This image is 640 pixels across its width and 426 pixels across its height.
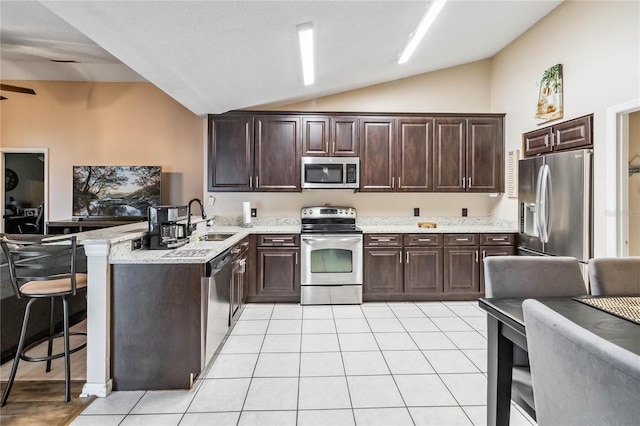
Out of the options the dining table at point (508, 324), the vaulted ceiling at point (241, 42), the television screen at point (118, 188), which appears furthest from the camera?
the television screen at point (118, 188)

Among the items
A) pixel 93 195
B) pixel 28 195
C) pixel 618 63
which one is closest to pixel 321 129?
pixel 618 63

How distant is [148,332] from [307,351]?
1254 mm

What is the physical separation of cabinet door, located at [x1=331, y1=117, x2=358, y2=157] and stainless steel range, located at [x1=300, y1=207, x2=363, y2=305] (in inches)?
42.8

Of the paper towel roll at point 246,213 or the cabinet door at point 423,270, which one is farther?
the paper towel roll at point 246,213

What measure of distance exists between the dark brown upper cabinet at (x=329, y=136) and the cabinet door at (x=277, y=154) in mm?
132

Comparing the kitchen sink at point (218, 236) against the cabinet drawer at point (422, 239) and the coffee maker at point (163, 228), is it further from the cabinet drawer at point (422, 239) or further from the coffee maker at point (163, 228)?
the cabinet drawer at point (422, 239)

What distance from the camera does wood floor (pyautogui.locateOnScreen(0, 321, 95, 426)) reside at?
6.18 feet

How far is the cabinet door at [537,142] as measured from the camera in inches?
138

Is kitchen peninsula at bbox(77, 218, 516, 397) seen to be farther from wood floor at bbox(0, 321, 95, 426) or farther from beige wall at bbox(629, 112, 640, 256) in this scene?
beige wall at bbox(629, 112, 640, 256)

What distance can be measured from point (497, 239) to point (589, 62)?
2048 millimetres

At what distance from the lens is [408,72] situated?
14.3 feet

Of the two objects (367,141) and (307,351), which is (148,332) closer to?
(307,351)

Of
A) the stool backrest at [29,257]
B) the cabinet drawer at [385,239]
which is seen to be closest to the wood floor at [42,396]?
the stool backrest at [29,257]

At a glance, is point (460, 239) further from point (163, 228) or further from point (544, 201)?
point (163, 228)
